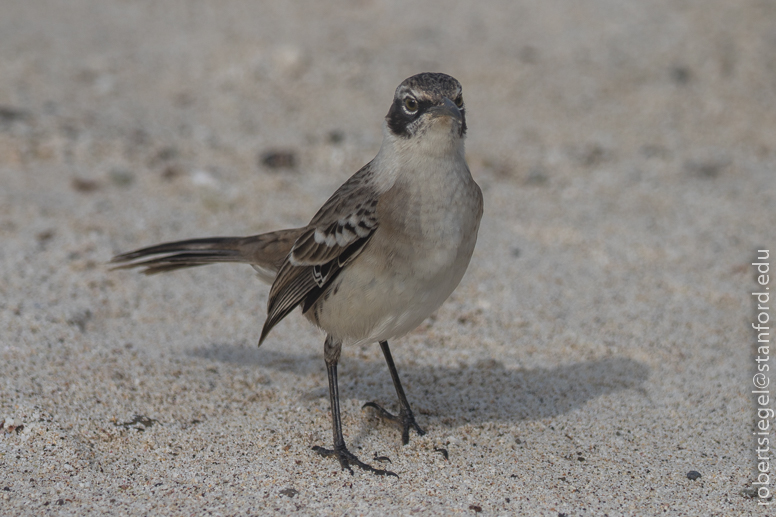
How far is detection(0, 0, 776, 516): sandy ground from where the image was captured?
4.41m

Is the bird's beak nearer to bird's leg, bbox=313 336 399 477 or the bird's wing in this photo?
the bird's wing

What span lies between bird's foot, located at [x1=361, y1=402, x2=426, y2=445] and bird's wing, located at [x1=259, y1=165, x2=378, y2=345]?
0.80 metres

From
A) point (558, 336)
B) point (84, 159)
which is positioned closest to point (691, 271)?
point (558, 336)

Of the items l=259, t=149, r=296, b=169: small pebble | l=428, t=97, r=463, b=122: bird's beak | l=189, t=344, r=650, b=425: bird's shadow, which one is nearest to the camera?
l=428, t=97, r=463, b=122: bird's beak

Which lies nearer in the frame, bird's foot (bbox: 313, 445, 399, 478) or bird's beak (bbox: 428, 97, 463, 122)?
bird's beak (bbox: 428, 97, 463, 122)

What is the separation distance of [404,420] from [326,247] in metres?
1.15

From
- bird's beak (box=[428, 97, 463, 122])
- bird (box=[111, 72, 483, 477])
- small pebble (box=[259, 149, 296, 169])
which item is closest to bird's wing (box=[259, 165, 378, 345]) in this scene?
bird (box=[111, 72, 483, 477])

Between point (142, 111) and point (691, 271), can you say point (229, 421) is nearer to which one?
point (691, 271)

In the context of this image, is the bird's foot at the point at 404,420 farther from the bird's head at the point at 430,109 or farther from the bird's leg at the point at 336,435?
the bird's head at the point at 430,109

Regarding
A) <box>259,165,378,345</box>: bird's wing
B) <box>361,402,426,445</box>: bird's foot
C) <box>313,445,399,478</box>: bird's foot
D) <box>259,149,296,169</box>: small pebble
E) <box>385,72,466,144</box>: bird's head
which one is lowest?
<box>313,445,399,478</box>: bird's foot

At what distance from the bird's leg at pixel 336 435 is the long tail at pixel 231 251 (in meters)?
0.72

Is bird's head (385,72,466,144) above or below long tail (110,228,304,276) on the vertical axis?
above

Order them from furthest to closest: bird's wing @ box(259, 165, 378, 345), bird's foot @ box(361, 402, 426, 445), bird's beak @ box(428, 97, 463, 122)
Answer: bird's foot @ box(361, 402, 426, 445) → bird's wing @ box(259, 165, 378, 345) → bird's beak @ box(428, 97, 463, 122)

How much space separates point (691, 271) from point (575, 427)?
2.72 meters
